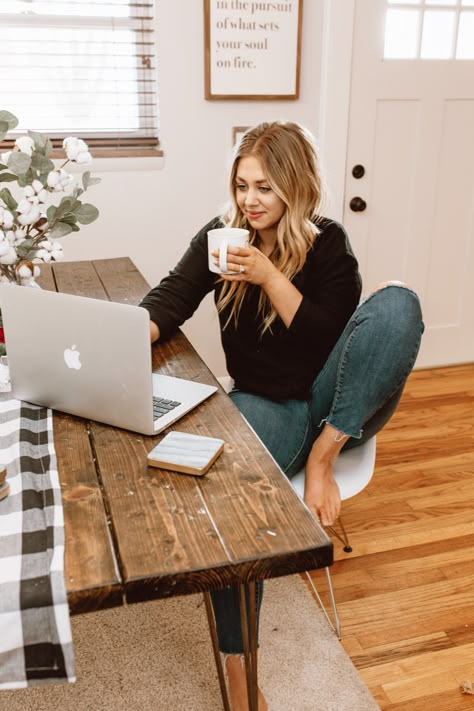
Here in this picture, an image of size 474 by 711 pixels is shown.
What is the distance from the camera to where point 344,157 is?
8.54 feet

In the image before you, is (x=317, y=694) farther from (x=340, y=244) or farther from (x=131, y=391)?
(x=340, y=244)

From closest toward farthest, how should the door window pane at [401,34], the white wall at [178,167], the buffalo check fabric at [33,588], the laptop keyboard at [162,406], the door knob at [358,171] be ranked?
the buffalo check fabric at [33,588], the laptop keyboard at [162,406], the white wall at [178,167], the door window pane at [401,34], the door knob at [358,171]

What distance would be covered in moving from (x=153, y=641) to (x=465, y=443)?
4.75 ft

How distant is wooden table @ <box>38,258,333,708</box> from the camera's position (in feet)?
2.26

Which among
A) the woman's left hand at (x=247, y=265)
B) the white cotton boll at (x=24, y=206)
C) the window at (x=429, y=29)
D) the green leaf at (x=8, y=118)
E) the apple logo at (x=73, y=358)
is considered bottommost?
the apple logo at (x=73, y=358)

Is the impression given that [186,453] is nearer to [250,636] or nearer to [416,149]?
[250,636]

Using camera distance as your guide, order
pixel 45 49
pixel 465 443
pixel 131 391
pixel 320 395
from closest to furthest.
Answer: pixel 131 391 → pixel 320 395 → pixel 45 49 → pixel 465 443

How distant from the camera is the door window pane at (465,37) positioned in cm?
261

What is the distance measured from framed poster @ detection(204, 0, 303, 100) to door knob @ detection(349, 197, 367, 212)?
0.51 m

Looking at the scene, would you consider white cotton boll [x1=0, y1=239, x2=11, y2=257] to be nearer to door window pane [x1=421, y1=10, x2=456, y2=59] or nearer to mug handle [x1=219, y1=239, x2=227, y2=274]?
mug handle [x1=219, y1=239, x2=227, y2=274]

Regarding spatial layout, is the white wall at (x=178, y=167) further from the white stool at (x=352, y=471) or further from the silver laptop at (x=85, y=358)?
the silver laptop at (x=85, y=358)

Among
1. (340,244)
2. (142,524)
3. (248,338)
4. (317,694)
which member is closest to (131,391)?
(142,524)

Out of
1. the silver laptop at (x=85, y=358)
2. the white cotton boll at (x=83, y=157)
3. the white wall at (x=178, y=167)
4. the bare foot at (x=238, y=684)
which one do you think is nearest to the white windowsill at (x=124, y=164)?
the white wall at (x=178, y=167)

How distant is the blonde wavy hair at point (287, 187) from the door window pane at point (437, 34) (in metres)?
1.47
